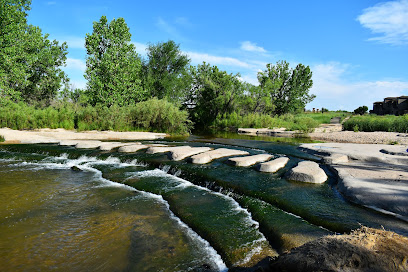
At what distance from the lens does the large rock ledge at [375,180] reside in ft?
14.7

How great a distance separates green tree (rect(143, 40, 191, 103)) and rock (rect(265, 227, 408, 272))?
112 ft

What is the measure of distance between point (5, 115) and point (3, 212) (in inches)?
669

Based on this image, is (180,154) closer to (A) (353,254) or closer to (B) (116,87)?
(A) (353,254)

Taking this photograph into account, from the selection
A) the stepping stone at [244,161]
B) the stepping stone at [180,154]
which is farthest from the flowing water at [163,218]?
the stepping stone at [180,154]

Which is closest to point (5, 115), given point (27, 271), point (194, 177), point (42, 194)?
point (42, 194)

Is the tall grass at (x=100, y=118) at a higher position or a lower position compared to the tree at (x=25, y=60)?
lower

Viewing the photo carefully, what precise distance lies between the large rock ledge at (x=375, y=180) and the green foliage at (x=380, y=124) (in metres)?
14.4

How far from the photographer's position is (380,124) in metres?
21.2

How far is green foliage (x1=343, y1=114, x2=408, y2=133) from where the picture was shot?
19875 millimetres

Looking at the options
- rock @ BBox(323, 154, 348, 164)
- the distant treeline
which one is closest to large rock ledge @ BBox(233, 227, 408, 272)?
rock @ BBox(323, 154, 348, 164)

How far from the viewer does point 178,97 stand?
37.8 m

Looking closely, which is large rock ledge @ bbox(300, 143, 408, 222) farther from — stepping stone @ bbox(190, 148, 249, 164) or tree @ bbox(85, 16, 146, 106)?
tree @ bbox(85, 16, 146, 106)

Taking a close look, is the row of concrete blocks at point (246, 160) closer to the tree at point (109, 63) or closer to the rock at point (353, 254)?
the rock at point (353, 254)

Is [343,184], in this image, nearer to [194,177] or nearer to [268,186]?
[268,186]
